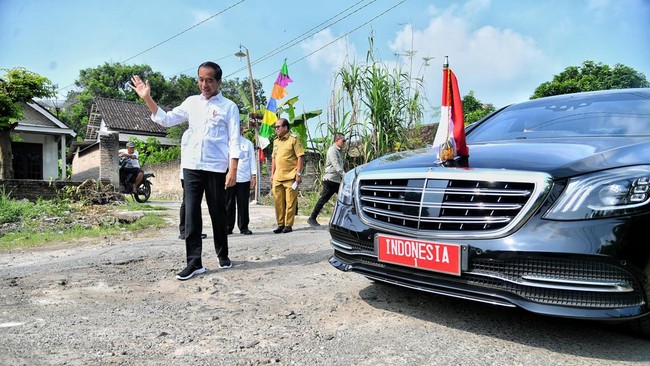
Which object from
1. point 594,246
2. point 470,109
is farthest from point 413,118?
point 470,109

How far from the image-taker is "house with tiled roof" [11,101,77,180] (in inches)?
847

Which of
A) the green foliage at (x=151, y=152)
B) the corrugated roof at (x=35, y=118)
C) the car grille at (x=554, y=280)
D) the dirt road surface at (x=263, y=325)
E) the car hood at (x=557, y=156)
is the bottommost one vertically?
the dirt road surface at (x=263, y=325)

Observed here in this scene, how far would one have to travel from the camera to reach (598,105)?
335 centimetres

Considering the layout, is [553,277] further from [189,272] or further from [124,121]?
[124,121]

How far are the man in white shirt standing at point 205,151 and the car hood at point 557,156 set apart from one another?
148 centimetres

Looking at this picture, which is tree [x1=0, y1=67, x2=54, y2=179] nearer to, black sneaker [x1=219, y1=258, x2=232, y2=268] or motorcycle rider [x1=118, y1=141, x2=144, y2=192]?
motorcycle rider [x1=118, y1=141, x2=144, y2=192]

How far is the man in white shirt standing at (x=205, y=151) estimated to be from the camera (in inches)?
145

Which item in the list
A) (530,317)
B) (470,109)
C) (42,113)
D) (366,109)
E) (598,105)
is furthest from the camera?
(470,109)

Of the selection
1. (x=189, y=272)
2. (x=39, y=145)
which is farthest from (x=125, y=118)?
(x=189, y=272)

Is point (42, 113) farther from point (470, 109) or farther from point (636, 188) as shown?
point (636, 188)

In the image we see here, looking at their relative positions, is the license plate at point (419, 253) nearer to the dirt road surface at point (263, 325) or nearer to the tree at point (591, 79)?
the dirt road surface at point (263, 325)

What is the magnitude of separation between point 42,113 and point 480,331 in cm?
2431

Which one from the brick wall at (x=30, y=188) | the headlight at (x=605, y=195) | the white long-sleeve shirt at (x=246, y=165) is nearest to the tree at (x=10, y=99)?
the brick wall at (x=30, y=188)

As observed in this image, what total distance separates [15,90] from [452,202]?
1632cm
